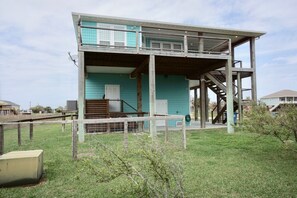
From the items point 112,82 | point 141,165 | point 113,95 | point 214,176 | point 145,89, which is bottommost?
point 214,176

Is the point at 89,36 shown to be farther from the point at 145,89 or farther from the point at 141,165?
the point at 141,165

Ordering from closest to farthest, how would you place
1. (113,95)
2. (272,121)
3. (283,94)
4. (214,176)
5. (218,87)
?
(214,176), (272,121), (113,95), (218,87), (283,94)

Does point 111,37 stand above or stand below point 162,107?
above

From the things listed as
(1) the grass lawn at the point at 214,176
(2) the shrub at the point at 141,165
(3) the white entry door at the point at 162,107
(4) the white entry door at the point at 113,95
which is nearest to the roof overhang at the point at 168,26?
(4) the white entry door at the point at 113,95

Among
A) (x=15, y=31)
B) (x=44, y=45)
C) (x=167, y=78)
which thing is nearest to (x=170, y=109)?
(x=167, y=78)

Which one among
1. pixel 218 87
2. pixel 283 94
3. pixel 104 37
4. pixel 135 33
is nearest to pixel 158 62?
pixel 135 33

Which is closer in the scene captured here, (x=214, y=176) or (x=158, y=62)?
(x=214, y=176)

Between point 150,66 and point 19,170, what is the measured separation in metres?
6.90

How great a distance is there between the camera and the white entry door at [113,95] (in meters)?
13.8

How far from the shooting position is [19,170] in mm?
4121

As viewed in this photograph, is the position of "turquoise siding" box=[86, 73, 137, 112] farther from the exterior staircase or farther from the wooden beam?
the exterior staircase

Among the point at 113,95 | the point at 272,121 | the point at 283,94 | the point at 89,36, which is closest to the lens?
the point at 272,121

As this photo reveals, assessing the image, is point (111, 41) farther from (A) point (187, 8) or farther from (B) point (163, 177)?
(B) point (163, 177)

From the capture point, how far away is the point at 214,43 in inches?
596
